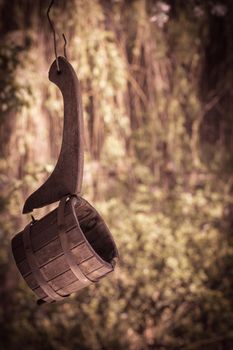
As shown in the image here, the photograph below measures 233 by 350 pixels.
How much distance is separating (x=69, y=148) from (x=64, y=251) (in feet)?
1.00

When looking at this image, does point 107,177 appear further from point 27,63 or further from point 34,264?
point 34,264

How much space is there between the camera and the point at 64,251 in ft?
4.62

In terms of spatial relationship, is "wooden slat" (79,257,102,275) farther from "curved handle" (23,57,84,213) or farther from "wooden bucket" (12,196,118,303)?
"curved handle" (23,57,84,213)

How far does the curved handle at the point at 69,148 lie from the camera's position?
143 centimetres

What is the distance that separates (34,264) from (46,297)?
121 mm

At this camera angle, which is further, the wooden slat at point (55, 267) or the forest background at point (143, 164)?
the forest background at point (143, 164)

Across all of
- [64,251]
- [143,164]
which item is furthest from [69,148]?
[143,164]

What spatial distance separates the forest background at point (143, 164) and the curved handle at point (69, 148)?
2.05m

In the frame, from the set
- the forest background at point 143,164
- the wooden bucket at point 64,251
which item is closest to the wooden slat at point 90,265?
the wooden bucket at point 64,251

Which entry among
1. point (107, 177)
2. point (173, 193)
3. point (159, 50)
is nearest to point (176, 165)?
point (173, 193)

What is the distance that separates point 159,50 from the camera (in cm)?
A: 388

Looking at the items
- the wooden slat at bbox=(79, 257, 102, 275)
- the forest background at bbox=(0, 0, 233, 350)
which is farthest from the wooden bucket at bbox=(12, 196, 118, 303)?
the forest background at bbox=(0, 0, 233, 350)

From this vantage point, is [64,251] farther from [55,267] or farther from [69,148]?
[69,148]

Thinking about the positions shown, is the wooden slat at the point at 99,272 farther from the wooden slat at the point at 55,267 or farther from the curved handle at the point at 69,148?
the curved handle at the point at 69,148
